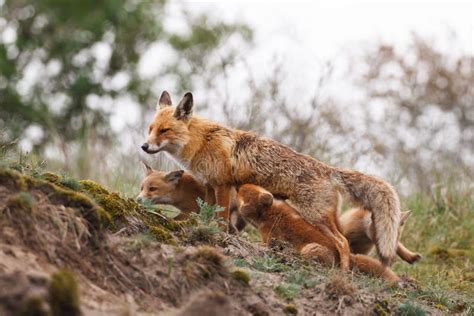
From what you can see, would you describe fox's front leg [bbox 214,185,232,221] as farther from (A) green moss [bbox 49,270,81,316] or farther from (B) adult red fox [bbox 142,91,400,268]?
(A) green moss [bbox 49,270,81,316]

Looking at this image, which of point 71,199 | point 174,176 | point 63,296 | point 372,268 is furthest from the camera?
point 174,176

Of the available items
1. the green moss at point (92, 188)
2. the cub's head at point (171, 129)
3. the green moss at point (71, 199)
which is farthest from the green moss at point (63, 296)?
the cub's head at point (171, 129)

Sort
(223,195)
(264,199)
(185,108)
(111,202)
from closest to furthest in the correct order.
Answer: (111,202), (264,199), (223,195), (185,108)

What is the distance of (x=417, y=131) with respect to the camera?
108 feet

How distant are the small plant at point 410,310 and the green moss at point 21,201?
369 centimetres

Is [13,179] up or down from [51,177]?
up

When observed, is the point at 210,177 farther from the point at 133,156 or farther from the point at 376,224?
the point at 133,156

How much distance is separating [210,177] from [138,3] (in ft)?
68.6

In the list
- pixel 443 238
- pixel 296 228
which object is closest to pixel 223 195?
pixel 296 228

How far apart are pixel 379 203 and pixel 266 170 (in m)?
1.38

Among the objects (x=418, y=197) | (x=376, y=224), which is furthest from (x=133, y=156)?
(x=376, y=224)

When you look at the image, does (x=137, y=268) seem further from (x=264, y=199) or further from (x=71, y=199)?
(x=264, y=199)

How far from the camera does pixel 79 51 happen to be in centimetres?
3031

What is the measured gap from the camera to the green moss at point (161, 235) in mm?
8109
